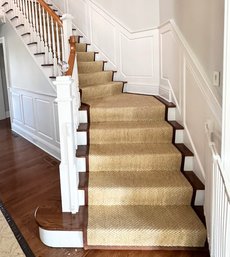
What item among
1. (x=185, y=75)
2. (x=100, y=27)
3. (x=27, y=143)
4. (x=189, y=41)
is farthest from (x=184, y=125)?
(x=27, y=143)

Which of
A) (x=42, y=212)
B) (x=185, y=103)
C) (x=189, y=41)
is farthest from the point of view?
(x=185, y=103)

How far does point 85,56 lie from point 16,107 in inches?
87.0

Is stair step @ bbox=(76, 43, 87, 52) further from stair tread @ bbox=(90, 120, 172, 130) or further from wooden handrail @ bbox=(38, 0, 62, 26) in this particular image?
stair tread @ bbox=(90, 120, 172, 130)

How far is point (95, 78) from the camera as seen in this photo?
13.4 ft

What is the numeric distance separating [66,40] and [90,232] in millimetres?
2122

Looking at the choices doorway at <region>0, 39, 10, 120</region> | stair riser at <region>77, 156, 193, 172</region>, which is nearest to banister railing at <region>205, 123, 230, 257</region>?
stair riser at <region>77, 156, 193, 172</region>

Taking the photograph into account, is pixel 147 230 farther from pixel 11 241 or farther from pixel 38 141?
pixel 38 141

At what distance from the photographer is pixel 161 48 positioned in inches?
147

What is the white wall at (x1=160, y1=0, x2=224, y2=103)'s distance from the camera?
1827 mm

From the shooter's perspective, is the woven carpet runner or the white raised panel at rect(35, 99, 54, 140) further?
the white raised panel at rect(35, 99, 54, 140)

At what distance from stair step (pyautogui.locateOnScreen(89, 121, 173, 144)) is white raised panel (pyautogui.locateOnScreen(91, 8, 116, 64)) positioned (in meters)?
1.83

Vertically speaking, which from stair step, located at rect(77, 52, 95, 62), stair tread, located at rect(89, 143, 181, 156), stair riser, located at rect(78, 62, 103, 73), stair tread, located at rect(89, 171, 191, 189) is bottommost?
stair tread, located at rect(89, 171, 191, 189)

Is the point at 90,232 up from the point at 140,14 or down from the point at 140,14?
down

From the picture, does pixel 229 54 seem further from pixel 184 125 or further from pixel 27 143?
pixel 27 143
